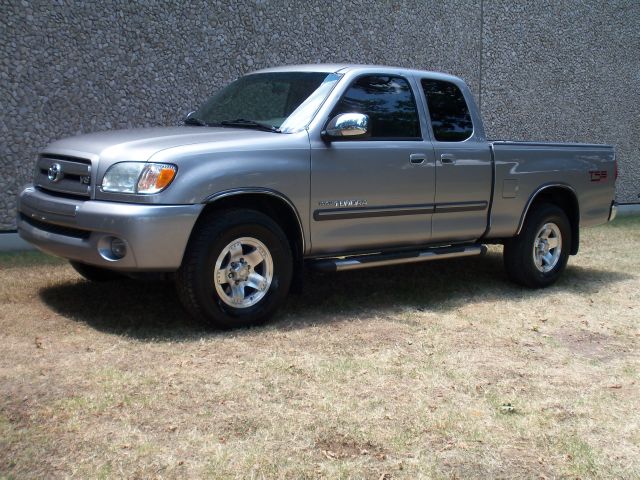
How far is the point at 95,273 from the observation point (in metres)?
6.55

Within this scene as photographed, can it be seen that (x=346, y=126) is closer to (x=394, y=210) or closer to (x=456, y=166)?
(x=394, y=210)

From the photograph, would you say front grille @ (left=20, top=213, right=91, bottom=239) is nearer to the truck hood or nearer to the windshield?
the truck hood

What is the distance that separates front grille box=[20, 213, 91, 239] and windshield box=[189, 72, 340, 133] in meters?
1.57

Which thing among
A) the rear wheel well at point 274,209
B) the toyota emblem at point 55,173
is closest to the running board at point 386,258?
the rear wheel well at point 274,209

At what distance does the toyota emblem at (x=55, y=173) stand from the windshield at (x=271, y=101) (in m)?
1.36

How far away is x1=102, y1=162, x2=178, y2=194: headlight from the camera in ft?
17.0

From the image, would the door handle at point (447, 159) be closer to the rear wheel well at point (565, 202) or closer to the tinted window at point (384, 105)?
the tinted window at point (384, 105)

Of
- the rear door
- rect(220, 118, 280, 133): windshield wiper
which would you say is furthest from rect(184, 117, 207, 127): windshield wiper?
the rear door

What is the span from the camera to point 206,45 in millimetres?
9320

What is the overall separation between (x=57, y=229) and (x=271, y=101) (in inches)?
77.4

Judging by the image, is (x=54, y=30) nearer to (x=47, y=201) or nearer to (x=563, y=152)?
(x=47, y=201)

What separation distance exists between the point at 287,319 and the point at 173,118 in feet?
13.1

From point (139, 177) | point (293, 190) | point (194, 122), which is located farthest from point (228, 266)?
point (194, 122)

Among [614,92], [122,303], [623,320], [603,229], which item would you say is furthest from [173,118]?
[614,92]
